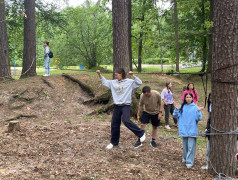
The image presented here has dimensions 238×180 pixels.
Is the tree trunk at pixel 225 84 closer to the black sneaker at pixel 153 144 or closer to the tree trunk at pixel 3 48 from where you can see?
the black sneaker at pixel 153 144

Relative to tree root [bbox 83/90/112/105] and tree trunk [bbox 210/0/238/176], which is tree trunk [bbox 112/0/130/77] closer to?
tree root [bbox 83/90/112/105]

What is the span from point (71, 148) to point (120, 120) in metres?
1.27

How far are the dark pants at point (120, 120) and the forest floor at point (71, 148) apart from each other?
0.32 m

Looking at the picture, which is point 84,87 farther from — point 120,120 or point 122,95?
point 122,95

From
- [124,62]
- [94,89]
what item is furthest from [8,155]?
[94,89]

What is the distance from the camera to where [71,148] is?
587 centimetres

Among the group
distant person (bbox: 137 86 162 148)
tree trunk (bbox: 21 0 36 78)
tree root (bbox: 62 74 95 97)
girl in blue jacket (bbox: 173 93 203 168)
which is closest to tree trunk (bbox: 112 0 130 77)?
tree root (bbox: 62 74 95 97)

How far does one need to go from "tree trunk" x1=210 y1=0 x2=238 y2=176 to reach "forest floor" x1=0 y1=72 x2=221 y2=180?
0.56m

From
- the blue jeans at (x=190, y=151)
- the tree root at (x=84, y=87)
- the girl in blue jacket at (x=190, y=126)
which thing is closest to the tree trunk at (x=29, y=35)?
the tree root at (x=84, y=87)

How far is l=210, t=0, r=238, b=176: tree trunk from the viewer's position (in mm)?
4465

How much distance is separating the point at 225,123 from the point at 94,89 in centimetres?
665

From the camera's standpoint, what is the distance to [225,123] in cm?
461

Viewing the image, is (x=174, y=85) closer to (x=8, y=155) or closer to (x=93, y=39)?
(x=93, y=39)

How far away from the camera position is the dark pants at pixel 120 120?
18.9 ft
